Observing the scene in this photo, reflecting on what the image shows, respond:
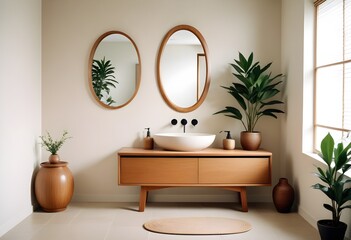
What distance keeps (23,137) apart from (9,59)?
0.83 meters

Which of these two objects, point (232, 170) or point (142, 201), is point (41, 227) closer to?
point (142, 201)

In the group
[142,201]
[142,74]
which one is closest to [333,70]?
[142,74]

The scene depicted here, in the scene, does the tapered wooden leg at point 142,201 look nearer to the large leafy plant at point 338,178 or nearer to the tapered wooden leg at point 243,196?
the tapered wooden leg at point 243,196

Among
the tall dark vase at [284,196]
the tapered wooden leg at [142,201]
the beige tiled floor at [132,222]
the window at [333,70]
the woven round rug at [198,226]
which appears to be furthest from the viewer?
the tapered wooden leg at [142,201]

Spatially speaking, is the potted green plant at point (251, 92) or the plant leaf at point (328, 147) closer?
the plant leaf at point (328, 147)

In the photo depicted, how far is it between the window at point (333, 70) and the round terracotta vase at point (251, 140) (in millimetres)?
686

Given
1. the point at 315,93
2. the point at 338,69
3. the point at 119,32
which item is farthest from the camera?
the point at 119,32

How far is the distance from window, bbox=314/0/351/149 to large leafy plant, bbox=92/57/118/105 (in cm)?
228

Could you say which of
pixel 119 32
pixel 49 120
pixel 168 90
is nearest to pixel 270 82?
pixel 168 90

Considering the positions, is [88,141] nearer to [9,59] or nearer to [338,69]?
[9,59]

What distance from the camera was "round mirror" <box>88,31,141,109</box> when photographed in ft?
17.0

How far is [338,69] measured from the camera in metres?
3.97

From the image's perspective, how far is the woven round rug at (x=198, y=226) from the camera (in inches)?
159

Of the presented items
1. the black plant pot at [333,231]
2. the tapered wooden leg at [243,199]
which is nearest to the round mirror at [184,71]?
the tapered wooden leg at [243,199]
